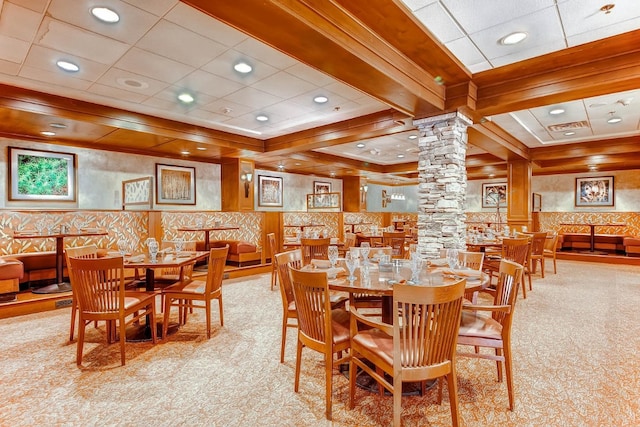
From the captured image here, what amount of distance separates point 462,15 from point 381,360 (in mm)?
2992

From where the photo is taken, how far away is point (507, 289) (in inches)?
105

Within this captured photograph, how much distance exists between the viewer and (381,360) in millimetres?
2088

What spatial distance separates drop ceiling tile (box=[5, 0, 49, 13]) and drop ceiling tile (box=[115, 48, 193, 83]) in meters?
0.85

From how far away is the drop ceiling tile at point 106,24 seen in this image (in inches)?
114

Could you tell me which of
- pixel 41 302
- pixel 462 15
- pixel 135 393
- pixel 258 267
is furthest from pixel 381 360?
pixel 258 267

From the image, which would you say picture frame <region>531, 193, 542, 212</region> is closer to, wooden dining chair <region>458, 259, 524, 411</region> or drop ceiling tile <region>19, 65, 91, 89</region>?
wooden dining chair <region>458, 259, 524, 411</region>

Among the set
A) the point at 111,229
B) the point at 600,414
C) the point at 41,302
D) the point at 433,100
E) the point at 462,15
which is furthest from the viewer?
the point at 111,229

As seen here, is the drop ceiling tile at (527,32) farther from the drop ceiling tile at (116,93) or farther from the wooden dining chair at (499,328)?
the drop ceiling tile at (116,93)

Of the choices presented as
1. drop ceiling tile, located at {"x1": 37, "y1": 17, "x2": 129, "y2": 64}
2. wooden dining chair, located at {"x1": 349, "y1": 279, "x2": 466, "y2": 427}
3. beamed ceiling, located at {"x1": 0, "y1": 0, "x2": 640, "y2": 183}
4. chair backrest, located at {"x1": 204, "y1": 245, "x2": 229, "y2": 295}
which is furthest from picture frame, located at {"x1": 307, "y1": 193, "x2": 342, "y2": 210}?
wooden dining chair, located at {"x1": 349, "y1": 279, "x2": 466, "y2": 427}

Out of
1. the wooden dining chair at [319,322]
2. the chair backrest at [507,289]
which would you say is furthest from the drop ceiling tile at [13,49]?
the chair backrest at [507,289]

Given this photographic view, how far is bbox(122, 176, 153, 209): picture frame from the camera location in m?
8.16

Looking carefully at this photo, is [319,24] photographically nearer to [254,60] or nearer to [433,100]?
[254,60]

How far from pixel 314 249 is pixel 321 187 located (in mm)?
7931

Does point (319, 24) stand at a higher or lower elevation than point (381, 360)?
higher
